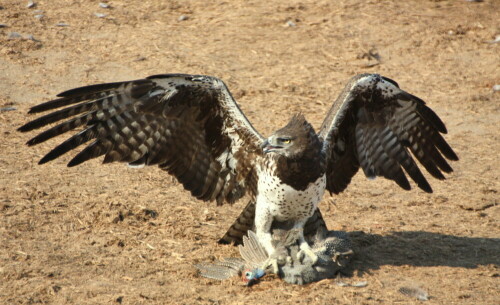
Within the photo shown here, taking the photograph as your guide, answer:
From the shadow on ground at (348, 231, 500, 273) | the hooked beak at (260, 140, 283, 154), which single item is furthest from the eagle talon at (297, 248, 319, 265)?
the hooked beak at (260, 140, 283, 154)

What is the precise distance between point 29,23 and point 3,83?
1.85 meters

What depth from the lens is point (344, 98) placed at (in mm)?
6324

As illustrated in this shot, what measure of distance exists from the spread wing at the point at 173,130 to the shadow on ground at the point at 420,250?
1.16m

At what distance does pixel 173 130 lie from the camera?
615 cm

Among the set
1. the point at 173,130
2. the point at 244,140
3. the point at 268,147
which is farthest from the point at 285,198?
the point at 173,130

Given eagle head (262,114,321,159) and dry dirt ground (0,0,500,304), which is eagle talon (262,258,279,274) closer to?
dry dirt ground (0,0,500,304)

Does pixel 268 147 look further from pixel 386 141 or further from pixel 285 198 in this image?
pixel 386 141

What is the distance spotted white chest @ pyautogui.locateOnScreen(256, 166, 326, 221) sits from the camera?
580 centimetres

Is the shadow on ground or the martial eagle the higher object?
the martial eagle

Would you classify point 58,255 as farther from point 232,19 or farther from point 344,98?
point 232,19

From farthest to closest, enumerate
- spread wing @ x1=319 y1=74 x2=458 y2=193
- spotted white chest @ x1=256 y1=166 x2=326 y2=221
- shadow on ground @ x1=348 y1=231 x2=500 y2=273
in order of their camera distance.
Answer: spread wing @ x1=319 y1=74 x2=458 y2=193 → shadow on ground @ x1=348 y1=231 x2=500 y2=273 → spotted white chest @ x1=256 y1=166 x2=326 y2=221

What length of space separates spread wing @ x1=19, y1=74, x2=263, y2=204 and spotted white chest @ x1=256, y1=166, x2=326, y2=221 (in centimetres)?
32

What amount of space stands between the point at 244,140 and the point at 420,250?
191 centimetres

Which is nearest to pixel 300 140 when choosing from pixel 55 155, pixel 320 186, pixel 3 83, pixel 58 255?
pixel 320 186
